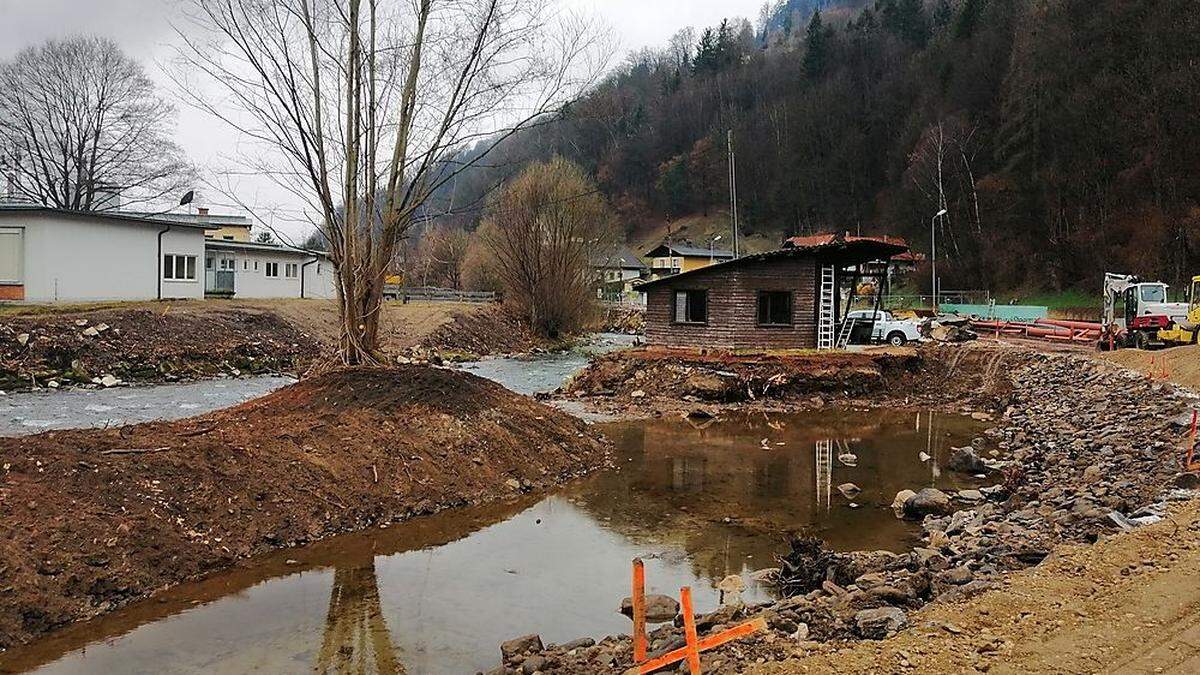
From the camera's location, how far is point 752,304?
28.0m

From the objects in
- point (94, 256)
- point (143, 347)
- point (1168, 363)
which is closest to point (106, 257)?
point (94, 256)

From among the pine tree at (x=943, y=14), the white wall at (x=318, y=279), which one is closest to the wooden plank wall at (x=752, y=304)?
the white wall at (x=318, y=279)

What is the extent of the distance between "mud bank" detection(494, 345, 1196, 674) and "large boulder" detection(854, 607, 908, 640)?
13 mm

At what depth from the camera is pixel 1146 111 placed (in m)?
43.9

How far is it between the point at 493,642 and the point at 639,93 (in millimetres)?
115744

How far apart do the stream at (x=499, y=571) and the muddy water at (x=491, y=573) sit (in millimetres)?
26

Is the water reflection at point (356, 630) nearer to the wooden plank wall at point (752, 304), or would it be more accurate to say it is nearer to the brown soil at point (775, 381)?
the brown soil at point (775, 381)

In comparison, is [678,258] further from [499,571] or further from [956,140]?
[499,571]

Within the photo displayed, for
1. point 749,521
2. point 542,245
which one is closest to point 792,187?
point 542,245

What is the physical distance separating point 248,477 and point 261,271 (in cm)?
3726

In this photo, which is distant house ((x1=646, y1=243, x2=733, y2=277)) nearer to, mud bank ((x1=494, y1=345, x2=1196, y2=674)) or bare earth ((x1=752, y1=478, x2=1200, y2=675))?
mud bank ((x1=494, y1=345, x2=1196, y2=674))

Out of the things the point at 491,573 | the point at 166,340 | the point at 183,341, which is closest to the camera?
the point at 491,573

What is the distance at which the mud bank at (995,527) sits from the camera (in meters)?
6.33

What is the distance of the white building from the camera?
4109 centimetres
